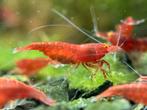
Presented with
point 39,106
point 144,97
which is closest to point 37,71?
point 39,106

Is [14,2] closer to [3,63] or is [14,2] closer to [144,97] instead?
[3,63]

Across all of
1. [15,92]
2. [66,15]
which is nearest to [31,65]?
[15,92]

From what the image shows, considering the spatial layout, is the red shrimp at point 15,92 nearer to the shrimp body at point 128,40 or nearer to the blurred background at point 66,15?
the shrimp body at point 128,40

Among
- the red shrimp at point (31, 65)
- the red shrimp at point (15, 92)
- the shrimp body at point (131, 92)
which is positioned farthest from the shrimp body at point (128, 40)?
the red shrimp at point (15, 92)

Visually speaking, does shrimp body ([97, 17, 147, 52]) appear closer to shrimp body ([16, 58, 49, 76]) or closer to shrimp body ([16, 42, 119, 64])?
shrimp body ([16, 58, 49, 76])

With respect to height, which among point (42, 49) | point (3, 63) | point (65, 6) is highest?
point (65, 6)

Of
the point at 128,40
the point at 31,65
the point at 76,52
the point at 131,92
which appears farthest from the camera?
the point at 128,40

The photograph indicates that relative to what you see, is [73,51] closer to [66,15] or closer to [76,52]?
[76,52]
